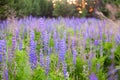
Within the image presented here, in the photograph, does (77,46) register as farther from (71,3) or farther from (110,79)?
(71,3)

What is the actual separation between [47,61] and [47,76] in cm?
19

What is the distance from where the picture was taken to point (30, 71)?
360 cm

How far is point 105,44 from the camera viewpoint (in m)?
6.32

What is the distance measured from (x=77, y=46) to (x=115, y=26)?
156cm

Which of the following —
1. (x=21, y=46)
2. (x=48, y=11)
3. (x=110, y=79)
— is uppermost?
(x=21, y=46)

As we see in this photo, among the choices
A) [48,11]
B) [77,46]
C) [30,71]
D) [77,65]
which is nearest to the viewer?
[30,71]

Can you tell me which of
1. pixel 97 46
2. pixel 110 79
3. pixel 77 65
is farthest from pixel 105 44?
pixel 110 79

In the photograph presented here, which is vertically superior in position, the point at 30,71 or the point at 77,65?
the point at 30,71

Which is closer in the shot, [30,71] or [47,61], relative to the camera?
[30,71]

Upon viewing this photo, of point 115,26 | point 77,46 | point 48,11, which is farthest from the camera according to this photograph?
point 48,11

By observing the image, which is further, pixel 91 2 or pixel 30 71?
pixel 91 2

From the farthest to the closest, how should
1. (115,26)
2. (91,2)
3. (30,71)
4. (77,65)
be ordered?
(91,2), (115,26), (77,65), (30,71)

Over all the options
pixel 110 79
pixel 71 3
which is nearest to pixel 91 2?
pixel 71 3

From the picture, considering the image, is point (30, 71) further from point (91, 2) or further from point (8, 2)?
point (91, 2)
